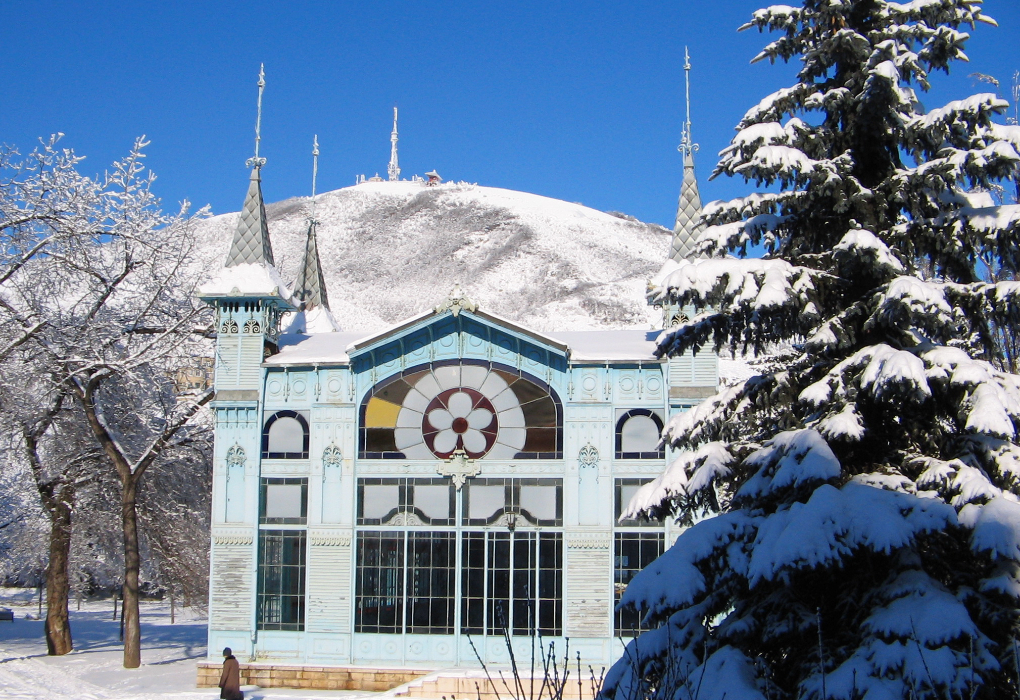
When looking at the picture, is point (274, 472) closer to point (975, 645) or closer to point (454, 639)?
point (454, 639)

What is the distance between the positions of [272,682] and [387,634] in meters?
2.52

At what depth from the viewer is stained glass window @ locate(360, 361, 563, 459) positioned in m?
21.4

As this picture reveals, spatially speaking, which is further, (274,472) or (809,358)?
(274,472)

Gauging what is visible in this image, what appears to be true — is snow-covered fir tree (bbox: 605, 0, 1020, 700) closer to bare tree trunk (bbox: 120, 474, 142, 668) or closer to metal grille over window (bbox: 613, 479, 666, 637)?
metal grille over window (bbox: 613, 479, 666, 637)

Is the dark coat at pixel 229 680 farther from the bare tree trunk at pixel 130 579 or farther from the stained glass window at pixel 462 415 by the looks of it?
the bare tree trunk at pixel 130 579

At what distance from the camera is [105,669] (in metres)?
22.9

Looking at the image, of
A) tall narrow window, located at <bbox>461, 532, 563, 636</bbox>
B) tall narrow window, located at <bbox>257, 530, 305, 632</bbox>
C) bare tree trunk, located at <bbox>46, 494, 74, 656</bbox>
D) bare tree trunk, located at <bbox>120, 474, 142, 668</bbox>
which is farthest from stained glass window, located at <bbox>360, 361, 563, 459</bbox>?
bare tree trunk, located at <bbox>46, 494, 74, 656</bbox>

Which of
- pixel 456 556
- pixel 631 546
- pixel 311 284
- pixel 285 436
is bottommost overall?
pixel 456 556

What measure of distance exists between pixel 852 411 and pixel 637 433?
455 inches

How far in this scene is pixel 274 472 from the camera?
21.7m

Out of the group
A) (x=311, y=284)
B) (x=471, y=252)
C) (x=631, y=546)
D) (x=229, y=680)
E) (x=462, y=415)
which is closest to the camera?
(x=229, y=680)

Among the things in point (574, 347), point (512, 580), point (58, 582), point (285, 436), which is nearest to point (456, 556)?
point (512, 580)

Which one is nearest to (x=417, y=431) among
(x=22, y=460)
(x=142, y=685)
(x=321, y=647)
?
(x=321, y=647)

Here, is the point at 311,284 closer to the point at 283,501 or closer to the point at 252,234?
the point at 252,234
